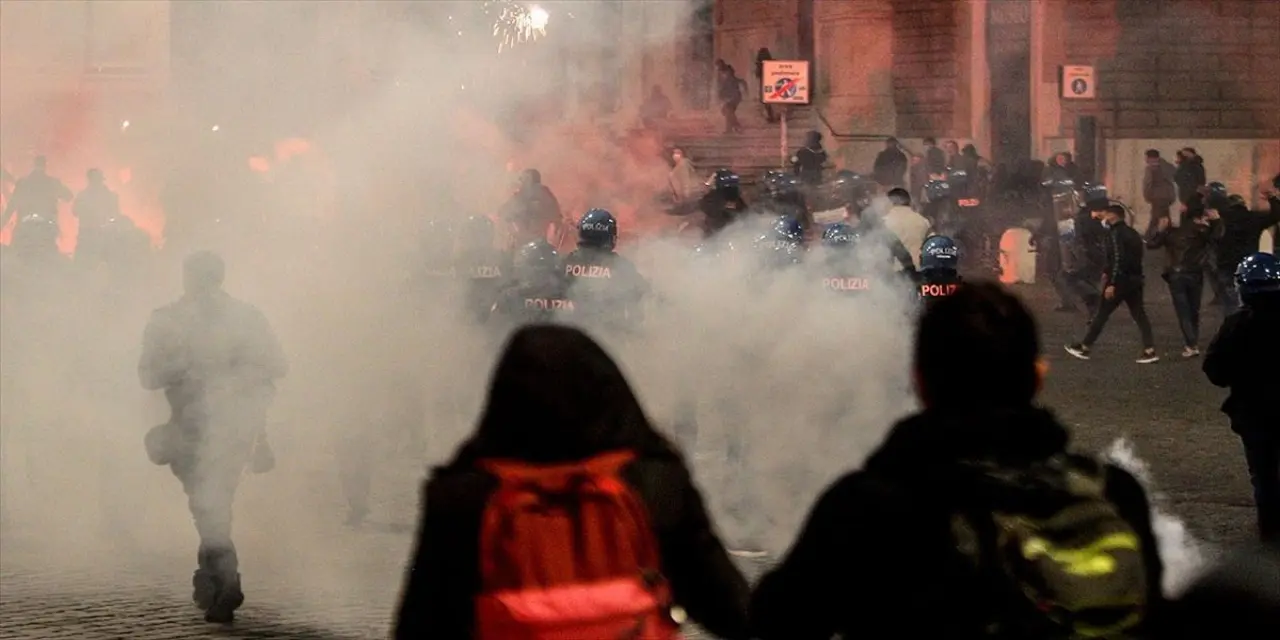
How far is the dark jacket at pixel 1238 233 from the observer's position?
14.7 metres

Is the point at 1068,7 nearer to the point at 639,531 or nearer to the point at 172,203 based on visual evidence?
the point at 172,203

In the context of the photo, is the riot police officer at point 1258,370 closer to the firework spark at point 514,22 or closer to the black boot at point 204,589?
the black boot at point 204,589

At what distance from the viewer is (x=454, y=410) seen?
30.0ft

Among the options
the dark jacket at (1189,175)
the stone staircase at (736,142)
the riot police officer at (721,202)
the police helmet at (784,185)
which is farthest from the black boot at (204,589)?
the dark jacket at (1189,175)

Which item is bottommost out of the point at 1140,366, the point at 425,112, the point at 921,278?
the point at 1140,366

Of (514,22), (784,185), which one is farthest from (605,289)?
(784,185)

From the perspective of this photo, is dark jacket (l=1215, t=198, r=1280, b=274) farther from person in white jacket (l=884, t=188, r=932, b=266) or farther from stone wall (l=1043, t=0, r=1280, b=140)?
stone wall (l=1043, t=0, r=1280, b=140)

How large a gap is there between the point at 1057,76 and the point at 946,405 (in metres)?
20.7

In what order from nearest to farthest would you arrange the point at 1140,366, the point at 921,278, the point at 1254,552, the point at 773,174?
the point at 1254,552 < the point at 921,278 < the point at 1140,366 < the point at 773,174

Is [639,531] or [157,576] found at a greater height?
[639,531]

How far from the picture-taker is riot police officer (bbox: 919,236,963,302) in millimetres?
7996

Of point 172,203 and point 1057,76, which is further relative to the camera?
point 1057,76

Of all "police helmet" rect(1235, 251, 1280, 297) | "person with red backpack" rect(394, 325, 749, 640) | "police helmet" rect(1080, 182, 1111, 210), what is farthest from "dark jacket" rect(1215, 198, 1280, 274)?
"person with red backpack" rect(394, 325, 749, 640)

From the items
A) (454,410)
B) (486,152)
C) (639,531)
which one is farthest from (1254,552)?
(486,152)
